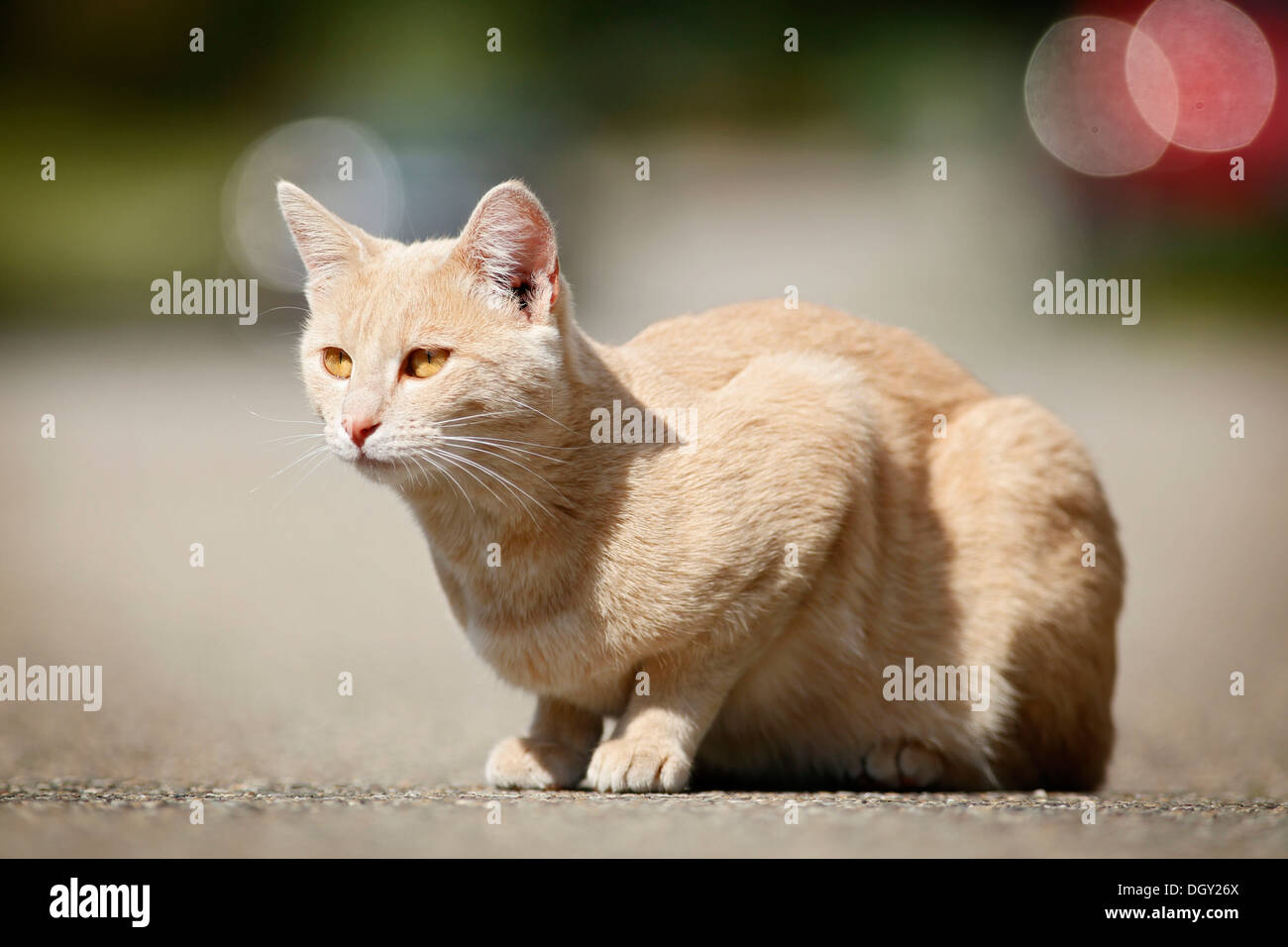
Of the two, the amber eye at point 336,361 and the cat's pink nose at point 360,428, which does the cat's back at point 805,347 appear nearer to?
the amber eye at point 336,361

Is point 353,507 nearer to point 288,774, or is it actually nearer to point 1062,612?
point 288,774

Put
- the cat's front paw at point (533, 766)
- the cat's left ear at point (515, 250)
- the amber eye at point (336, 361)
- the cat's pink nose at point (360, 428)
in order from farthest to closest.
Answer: the cat's front paw at point (533, 766) → the amber eye at point (336, 361) → the cat's left ear at point (515, 250) → the cat's pink nose at point (360, 428)

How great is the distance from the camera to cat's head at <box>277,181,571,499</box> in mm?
2584

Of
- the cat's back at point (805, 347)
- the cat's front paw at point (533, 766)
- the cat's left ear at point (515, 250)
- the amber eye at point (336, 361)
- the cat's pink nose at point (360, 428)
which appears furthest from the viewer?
the cat's back at point (805, 347)

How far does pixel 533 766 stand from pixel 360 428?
2.92ft

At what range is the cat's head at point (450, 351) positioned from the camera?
8.48 feet

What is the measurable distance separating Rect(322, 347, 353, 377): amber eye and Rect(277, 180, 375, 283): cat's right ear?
0.23 m

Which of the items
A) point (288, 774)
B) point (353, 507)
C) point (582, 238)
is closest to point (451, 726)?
point (288, 774)

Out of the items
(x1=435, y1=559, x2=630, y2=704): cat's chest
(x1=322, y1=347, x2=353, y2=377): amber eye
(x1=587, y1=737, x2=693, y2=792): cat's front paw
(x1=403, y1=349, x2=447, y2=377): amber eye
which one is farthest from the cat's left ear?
(x1=587, y1=737, x2=693, y2=792): cat's front paw

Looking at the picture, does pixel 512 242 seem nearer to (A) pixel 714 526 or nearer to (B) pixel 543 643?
(A) pixel 714 526

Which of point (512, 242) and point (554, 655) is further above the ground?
point (512, 242)

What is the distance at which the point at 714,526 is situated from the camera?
2.80 m

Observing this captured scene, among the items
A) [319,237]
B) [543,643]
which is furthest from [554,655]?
[319,237]

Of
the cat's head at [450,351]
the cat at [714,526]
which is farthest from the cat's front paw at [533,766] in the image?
the cat's head at [450,351]
